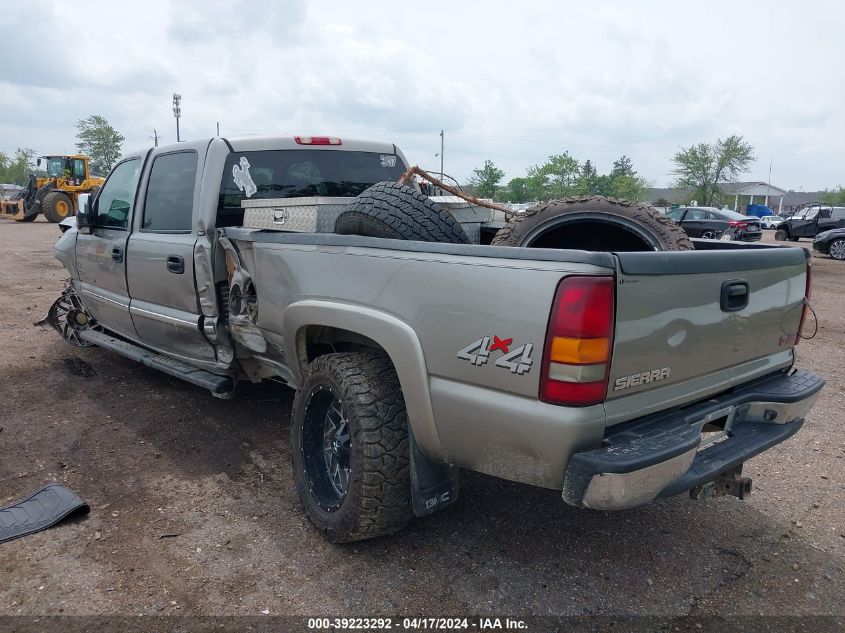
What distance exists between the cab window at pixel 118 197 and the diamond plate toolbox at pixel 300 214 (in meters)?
1.66

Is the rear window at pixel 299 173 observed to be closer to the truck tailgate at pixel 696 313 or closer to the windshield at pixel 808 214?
the truck tailgate at pixel 696 313

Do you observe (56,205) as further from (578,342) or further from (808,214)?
(808,214)

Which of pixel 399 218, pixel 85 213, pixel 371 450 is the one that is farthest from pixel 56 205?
pixel 371 450

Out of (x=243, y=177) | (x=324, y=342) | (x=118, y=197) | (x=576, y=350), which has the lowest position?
(x=324, y=342)

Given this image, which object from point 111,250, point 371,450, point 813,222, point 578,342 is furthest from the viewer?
point 813,222

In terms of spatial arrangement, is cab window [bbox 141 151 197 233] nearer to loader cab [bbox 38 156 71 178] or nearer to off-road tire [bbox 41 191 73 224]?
off-road tire [bbox 41 191 73 224]

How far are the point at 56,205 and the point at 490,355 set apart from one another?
2514 centimetres

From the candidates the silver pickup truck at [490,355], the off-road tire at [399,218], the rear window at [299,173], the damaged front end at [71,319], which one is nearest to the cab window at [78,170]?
the damaged front end at [71,319]

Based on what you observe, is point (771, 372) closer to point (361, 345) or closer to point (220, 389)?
point (361, 345)

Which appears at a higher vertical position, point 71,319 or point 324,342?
point 324,342

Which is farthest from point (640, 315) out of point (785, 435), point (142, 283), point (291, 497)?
point (142, 283)

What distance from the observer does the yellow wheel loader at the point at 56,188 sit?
23055 mm

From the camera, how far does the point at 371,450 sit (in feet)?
8.60

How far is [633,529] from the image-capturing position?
10.3ft
